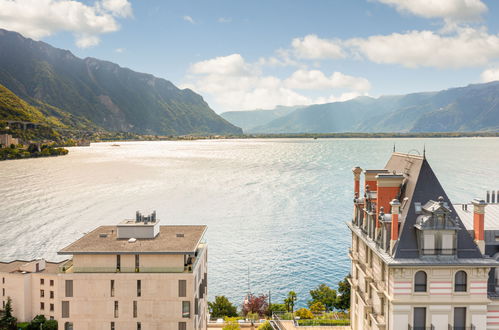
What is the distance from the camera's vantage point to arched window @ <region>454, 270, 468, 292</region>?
2891 cm

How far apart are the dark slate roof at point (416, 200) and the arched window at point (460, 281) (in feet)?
4.24

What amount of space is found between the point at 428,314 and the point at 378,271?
4857mm

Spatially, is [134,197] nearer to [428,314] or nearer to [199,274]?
[199,274]

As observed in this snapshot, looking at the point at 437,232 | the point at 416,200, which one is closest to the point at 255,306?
the point at 416,200

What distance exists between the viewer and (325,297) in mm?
65500

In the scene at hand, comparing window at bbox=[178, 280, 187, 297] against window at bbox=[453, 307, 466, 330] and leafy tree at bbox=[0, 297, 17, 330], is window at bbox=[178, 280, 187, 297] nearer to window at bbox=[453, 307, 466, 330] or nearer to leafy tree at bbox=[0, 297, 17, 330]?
window at bbox=[453, 307, 466, 330]

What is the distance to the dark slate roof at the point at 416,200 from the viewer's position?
95.3 ft

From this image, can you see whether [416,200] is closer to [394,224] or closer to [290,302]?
[394,224]

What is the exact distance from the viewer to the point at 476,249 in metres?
29.1

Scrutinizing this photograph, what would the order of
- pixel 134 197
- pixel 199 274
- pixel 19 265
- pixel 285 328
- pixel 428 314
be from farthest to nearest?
pixel 134 197 < pixel 19 265 < pixel 285 328 < pixel 199 274 < pixel 428 314

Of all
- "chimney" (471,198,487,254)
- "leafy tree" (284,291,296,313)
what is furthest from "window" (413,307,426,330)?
"leafy tree" (284,291,296,313)

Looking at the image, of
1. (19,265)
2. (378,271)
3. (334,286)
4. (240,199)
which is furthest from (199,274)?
(240,199)

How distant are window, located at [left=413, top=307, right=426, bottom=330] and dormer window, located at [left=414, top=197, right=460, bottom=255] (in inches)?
167

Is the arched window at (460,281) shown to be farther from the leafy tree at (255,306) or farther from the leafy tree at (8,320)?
the leafy tree at (8,320)
